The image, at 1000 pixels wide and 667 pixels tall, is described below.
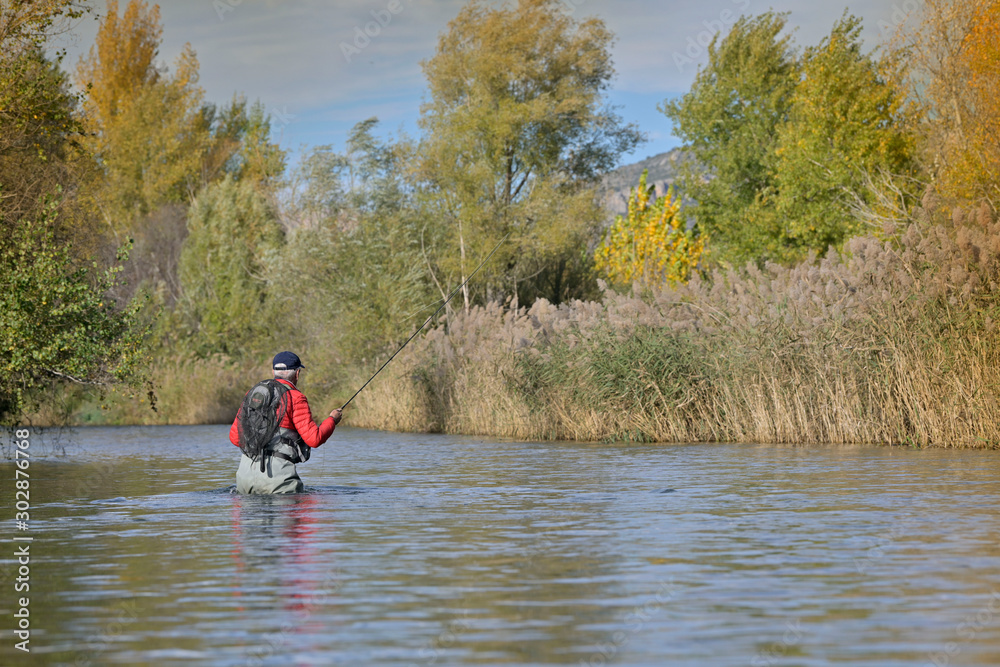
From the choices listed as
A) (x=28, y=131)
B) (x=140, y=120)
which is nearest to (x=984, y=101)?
(x=28, y=131)

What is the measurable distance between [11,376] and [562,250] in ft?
79.5

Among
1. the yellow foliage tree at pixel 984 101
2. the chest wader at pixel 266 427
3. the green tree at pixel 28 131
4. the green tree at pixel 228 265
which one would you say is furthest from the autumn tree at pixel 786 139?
the chest wader at pixel 266 427

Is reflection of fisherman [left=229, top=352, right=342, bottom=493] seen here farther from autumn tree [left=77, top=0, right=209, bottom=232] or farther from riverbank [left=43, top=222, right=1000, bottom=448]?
autumn tree [left=77, top=0, right=209, bottom=232]

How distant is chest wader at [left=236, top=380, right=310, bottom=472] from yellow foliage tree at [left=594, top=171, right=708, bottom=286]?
34963mm

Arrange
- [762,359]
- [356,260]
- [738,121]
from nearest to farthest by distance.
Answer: [762,359], [356,260], [738,121]

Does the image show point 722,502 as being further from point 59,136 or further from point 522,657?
point 59,136

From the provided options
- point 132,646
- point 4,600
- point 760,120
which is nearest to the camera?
point 132,646

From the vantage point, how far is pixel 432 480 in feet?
52.7

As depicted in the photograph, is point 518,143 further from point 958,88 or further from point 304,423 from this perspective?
point 304,423

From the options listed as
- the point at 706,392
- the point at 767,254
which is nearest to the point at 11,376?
the point at 706,392

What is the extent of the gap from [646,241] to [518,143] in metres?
8.66

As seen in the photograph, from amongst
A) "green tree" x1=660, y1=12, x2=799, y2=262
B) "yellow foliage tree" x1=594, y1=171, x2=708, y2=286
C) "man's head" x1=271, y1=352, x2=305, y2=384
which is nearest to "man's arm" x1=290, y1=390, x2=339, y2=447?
"man's head" x1=271, y1=352, x2=305, y2=384

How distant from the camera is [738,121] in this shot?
182ft

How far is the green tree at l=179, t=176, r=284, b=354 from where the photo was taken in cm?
4506
